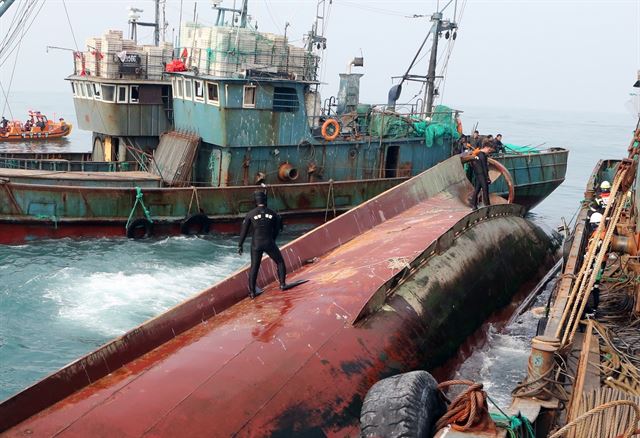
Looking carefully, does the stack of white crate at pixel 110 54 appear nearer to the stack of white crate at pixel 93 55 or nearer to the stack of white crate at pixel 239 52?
the stack of white crate at pixel 93 55

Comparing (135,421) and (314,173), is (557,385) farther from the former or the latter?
(314,173)

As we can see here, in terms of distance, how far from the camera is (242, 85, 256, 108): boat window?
73.4 feet

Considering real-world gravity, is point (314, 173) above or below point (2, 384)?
above

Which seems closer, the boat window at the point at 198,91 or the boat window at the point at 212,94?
the boat window at the point at 212,94

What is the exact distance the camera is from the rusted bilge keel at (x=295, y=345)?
27.3 feet

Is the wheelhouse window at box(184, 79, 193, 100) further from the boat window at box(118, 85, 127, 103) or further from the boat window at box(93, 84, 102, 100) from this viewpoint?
the boat window at box(93, 84, 102, 100)

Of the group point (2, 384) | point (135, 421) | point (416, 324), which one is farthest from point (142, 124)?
point (135, 421)

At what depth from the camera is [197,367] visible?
29.9 feet

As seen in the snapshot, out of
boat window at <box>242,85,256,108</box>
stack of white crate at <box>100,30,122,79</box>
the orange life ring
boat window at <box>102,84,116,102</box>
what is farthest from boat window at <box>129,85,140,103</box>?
the orange life ring

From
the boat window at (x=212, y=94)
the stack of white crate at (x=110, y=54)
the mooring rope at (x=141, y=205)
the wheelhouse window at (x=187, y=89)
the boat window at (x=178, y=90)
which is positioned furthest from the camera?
the stack of white crate at (x=110, y=54)

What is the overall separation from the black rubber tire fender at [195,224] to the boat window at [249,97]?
149 inches

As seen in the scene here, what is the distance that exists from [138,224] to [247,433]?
46.6 ft

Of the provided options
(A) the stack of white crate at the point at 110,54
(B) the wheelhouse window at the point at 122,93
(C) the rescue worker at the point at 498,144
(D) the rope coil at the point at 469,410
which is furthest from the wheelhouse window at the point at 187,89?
(D) the rope coil at the point at 469,410

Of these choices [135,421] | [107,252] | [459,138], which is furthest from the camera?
[459,138]
